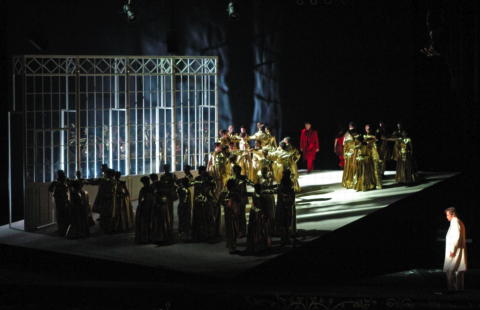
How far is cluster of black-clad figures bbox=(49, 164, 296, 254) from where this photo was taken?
1063cm

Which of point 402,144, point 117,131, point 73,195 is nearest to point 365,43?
point 402,144

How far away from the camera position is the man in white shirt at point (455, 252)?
983cm

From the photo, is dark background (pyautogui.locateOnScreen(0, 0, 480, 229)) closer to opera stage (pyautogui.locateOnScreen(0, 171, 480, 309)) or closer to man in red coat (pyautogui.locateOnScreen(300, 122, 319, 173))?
man in red coat (pyautogui.locateOnScreen(300, 122, 319, 173))

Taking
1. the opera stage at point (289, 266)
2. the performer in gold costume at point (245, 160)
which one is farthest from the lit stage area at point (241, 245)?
the performer in gold costume at point (245, 160)

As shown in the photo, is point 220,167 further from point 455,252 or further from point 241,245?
point 455,252

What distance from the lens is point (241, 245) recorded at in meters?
10.9

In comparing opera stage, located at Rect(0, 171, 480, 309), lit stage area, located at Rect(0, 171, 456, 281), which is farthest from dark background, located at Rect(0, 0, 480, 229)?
lit stage area, located at Rect(0, 171, 456, 281)

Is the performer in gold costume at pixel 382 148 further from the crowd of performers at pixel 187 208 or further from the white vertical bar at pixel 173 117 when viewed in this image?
the crowd of performers at pixel 187 208

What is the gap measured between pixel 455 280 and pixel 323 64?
28.2ft

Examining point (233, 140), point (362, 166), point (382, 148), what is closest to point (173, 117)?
point (233, 140)

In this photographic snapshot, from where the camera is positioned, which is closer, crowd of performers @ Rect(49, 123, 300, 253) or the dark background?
crowd of performers @ Rect(49, 123, 300, 253)

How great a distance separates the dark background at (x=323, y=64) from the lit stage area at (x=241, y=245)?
3.37 metres

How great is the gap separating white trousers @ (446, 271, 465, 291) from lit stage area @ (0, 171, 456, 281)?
1791 mm

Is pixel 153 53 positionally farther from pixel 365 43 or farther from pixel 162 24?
pixel 365 43
